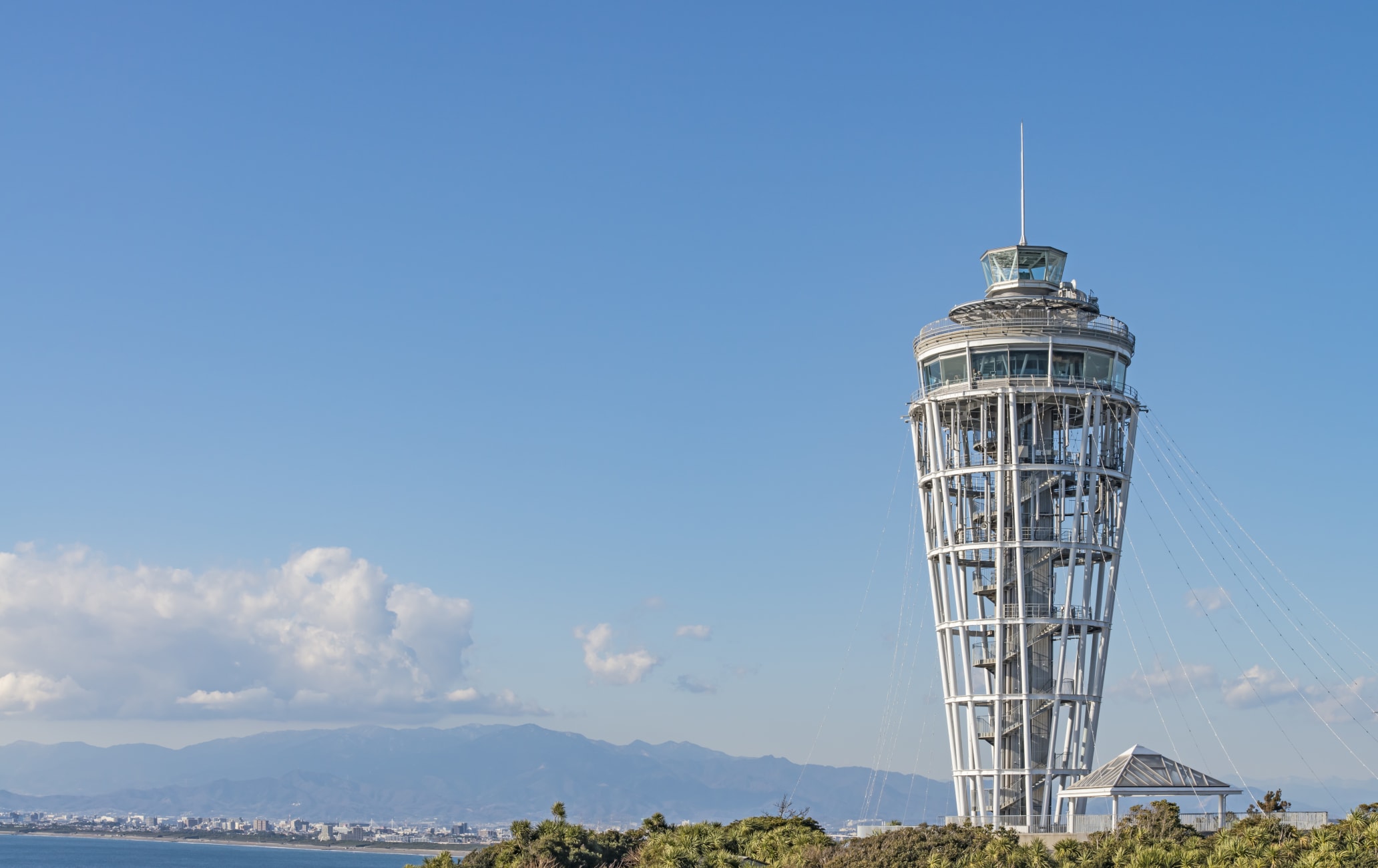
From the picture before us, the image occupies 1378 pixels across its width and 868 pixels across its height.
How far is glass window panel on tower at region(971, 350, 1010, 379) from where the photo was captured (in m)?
87.9

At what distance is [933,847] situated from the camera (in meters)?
65.6

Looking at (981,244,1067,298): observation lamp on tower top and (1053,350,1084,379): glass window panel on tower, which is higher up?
(981,244,1067,298): observation lamp on tower top

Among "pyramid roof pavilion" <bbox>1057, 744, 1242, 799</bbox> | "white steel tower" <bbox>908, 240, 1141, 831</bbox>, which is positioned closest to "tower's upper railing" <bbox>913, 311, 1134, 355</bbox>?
"white steel tower" <bbox>908, 240, 1141, 831</bbox>

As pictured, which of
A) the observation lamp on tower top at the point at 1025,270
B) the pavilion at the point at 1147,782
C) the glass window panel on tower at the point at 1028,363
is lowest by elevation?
the pavilion at the point at 1147,782

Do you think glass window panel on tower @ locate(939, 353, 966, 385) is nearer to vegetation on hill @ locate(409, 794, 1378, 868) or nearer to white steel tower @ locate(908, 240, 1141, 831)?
white steel tower @ locate(908, 240, 1141, 831)

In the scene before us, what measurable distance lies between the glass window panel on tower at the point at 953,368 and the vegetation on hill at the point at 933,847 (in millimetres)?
27693

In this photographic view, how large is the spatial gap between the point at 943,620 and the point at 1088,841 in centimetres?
3023

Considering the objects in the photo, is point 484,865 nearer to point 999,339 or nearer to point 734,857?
point 734,857

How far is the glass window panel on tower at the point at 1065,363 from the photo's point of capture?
8781 centimetres

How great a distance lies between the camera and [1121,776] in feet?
220

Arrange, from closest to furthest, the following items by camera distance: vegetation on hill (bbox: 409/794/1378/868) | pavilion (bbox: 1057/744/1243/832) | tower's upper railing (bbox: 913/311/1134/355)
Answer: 1. vegetation on hill (bbox: 409/794/1378/868)
2. pavilion (bbox: 1057/744/1243/832)
3. tower's upper railing (bbox: 913/311/1134/355)

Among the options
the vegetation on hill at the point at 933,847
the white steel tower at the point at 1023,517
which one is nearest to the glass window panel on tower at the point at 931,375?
the white steel tower at the point at 1023,517

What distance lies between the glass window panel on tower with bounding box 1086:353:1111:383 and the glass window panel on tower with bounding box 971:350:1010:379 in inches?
194

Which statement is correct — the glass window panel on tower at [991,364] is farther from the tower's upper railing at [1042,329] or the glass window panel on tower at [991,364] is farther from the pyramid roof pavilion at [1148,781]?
the pyramid roof pavilion at [1148,781]
